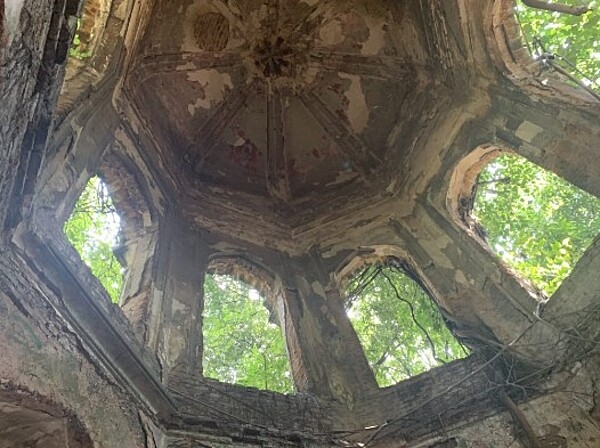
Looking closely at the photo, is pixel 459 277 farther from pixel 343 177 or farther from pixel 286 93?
pixel 286 93

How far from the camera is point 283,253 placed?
30.2 ft

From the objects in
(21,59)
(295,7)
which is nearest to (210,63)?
(295,7)

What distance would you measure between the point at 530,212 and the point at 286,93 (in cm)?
504

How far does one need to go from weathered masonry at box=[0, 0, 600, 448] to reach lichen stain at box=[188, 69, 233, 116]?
1.2 inches

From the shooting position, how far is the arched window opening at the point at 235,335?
1158 centimetres

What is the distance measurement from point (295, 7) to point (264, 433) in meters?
7.87

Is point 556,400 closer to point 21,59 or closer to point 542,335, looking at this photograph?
point 542,335

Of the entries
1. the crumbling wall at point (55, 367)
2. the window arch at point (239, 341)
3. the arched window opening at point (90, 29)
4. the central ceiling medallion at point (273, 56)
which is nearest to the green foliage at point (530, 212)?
the central ceiling medallion at point (273, 56)

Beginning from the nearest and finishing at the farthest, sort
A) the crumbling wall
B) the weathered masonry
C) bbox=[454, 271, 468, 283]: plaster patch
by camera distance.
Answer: the crumbling wall
the weathered masonry
bbox=[454, 271, 468, 283]: plaster patch

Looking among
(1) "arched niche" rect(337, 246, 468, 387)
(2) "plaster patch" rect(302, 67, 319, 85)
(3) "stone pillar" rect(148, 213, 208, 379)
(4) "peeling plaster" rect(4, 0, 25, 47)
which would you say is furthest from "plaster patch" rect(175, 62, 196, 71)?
(4) "peeling plaster" rect(4, 0, 25, 47)

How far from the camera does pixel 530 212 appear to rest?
10.8 m

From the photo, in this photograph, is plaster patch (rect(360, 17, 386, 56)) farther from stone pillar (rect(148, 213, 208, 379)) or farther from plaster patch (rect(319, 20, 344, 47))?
stone pillar (rect(148, 213, 208, 379))

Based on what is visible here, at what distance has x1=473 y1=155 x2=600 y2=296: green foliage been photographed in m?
10.1

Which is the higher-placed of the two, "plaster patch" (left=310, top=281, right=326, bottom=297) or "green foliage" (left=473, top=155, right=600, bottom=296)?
"green foliage" (left=473, top=155, right=600, bottom=296)
